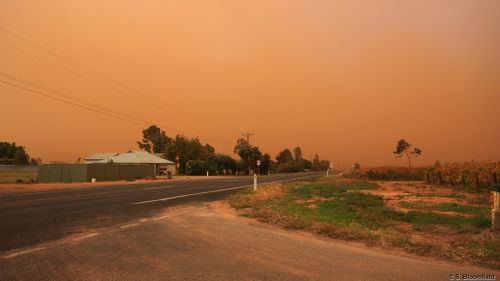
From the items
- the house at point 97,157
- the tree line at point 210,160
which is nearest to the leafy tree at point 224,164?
the tree line at point 210,160

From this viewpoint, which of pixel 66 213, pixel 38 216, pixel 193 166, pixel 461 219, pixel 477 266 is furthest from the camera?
pixel 193 166

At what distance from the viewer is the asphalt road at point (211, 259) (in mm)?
5594

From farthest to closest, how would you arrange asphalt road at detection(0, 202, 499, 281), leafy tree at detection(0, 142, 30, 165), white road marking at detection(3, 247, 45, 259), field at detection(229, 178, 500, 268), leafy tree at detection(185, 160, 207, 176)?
leafy tree at detection(0, 142, 30, 165), leafy tree at detection(185, 160, 207, 176), field at detection(229, 178, 500, 268), white road marking at detection(3, 247, 45, 259), asphalt road at detection(0, 202, 499, 281)

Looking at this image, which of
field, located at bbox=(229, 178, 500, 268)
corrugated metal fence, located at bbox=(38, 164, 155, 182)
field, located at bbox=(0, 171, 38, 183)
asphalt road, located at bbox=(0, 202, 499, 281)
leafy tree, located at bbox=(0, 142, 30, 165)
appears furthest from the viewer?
leafy tree, located at bbox=(0, 142, 30, 165)

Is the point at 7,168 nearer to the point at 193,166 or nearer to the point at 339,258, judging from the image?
the point at 193,166

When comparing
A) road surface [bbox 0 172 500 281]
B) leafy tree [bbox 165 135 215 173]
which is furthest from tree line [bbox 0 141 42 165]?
road surface [bbox 0 172 500 281]

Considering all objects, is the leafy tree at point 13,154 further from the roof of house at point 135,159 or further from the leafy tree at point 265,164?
the leafy tree at point 265,164

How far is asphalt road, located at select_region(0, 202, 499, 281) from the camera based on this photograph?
559 centimetres

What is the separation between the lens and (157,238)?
8.42 meters

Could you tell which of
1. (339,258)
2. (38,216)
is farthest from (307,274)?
(38,216)

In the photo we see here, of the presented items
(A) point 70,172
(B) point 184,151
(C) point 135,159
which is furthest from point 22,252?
(B) point 184,151

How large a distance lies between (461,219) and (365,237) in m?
4.85

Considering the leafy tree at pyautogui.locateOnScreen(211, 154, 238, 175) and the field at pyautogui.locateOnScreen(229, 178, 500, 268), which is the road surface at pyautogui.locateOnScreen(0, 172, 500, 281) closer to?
the field at pyautogui.locateOnScreen(229, 178, 500, 268)

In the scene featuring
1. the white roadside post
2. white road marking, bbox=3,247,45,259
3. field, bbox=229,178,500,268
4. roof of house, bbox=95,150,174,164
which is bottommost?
field, bbox=229,178,500,268
